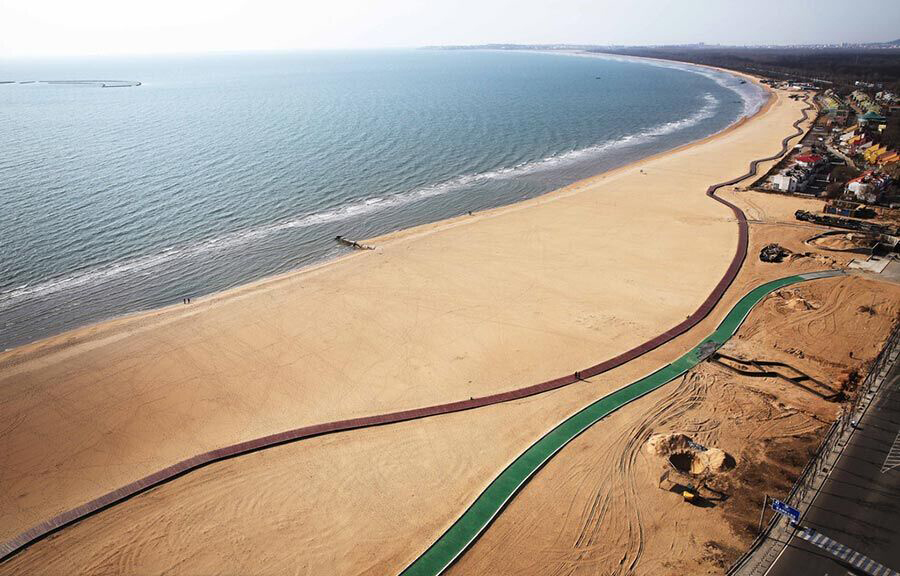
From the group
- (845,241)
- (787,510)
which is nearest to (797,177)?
(845,241)

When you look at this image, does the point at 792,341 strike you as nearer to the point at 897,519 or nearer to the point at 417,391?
the point at 897,519

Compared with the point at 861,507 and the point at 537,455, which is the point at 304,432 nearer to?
the point at 537,455

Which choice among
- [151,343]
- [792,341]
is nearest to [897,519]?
[792,341]

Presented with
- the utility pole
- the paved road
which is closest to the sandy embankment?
the utility pole

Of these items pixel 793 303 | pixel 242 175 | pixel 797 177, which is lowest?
pixel 793 303

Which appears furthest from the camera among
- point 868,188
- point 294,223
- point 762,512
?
point 294,223

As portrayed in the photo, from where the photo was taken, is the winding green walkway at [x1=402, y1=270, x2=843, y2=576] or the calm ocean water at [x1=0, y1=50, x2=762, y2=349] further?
the calm ocean water at [x1=0, y1=50, x2=762, y2=349]

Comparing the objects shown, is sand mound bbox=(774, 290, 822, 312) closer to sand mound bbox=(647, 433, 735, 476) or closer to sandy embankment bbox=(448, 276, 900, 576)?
sandy embankment bbox=(448, 276, 900, 576)
